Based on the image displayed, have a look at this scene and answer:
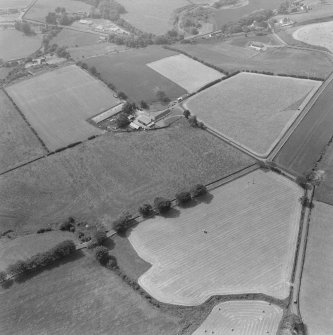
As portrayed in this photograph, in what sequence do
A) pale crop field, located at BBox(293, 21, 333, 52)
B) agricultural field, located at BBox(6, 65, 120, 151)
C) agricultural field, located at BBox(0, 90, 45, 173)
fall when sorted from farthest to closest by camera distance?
1. pale crop field, located at BBox(293, 21, 333, 52)
2. agricultural field, located at BBox(6, 65, 120, 151)
3. agricultural field, located at BBox(0, 90, 45, 173)

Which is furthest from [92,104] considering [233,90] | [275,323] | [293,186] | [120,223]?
[275,323]

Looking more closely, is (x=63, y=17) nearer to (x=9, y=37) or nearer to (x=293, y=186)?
(x=9, y=37)

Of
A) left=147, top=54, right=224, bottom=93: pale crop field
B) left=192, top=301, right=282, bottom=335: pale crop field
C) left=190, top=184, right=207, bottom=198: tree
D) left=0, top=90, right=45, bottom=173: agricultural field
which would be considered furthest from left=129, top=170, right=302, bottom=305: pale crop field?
left=147, top=54, right=224, bottom=93: pale crop field

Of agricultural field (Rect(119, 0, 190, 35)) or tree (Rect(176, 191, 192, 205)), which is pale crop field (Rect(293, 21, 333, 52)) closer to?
agricultural field (Rect(119, 0, 190, 35))

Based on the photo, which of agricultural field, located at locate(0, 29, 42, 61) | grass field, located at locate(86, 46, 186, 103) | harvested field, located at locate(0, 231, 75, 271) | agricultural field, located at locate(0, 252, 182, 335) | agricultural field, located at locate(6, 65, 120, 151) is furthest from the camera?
agricultural field, located at locate(0, 29, 42, 61)

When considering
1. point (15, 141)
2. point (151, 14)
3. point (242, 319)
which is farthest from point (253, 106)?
point (151, 14)

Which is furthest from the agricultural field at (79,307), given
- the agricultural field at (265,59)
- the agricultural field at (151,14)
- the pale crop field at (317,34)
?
the agricultural field at (151,14)
